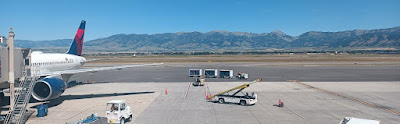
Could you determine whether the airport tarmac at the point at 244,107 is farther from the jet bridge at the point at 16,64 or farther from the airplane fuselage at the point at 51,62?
the jet bridge at the point at 16,64

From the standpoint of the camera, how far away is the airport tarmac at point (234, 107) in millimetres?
21500

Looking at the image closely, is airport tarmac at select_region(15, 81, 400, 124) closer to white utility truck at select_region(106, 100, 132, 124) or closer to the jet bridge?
white utility truck at select_region(106, 100, 132, 124)

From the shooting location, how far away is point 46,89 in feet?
78.5

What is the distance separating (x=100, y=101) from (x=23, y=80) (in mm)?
11079

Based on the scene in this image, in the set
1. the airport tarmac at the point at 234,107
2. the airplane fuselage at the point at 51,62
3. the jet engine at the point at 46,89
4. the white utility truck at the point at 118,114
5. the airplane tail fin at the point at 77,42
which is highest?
the airplane tail fin at the point at 77,42

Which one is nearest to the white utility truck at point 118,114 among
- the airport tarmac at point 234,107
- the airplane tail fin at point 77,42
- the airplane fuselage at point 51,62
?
the airport tarmac at point 234,107

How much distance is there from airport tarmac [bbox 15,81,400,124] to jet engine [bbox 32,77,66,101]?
1.70m

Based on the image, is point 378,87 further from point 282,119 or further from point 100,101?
point 100,101

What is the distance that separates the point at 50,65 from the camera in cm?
3231

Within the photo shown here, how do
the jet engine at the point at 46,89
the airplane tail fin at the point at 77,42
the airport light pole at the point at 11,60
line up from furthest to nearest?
1. the airplane tail fin at the point at 77,42
2. the jet engine at the point at 46,89
3. the airport light pole at the point at 11,60

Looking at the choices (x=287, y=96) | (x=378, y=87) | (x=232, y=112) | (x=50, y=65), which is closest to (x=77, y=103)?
(x=50, y=65)

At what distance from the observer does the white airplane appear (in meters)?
23.5

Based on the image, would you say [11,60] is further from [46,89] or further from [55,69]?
[55,69]

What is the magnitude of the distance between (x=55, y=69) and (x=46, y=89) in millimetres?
10733
